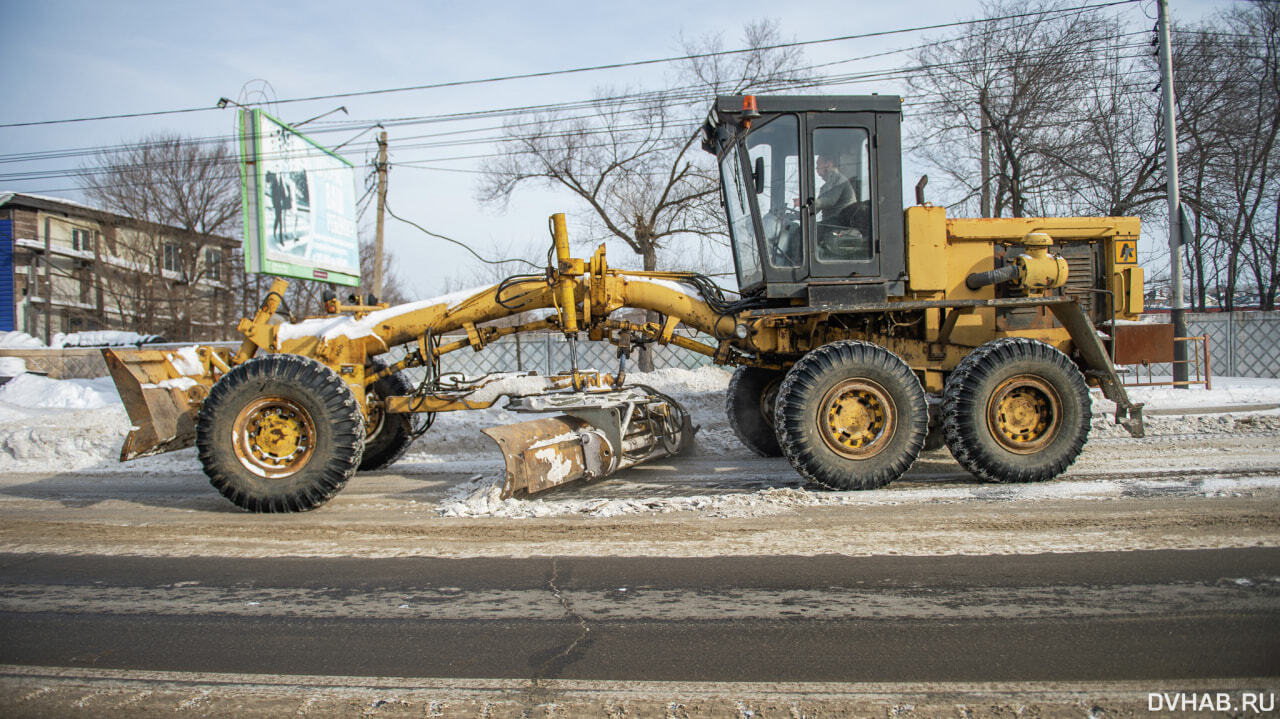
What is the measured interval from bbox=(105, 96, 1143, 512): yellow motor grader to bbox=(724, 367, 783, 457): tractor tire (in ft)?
2.37

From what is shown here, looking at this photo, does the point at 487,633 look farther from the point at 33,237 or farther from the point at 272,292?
the point at 33,237

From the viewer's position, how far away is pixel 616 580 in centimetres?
389

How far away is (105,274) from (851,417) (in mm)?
36882

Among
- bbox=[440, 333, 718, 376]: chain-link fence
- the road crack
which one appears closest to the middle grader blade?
the road crack

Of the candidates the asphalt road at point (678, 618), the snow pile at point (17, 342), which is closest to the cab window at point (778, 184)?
the asphalt road at point (678, 618)

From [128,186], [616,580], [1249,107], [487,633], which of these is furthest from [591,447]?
[128,186]

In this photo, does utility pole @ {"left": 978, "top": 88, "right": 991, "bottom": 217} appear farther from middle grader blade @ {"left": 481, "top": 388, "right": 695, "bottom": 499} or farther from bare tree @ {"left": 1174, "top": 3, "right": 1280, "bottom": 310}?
middle grader blade @ {"left": 481, "top": 388, "right": 695, "bottom": 499}

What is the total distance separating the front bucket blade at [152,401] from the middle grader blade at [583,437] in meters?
2.70

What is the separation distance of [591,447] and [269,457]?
2.64 m

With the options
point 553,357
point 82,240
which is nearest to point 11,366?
point 553,357

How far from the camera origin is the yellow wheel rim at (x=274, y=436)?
6.00 metres

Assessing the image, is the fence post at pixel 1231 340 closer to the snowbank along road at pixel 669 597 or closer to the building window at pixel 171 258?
the snowbank along road at pixel 669 597

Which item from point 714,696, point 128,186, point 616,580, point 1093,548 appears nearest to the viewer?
point 714,696

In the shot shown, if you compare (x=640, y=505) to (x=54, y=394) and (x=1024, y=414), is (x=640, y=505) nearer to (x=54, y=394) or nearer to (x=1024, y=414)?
(x=1024, y=414)
